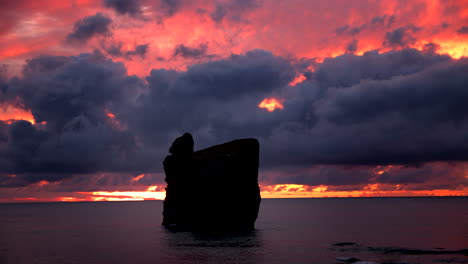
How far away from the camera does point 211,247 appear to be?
2798 inches

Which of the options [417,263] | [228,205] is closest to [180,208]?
[228,205]

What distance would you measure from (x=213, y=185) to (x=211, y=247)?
19.4 metres

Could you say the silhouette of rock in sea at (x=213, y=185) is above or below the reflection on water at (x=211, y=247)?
above

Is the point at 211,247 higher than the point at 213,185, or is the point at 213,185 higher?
the point at 213,185

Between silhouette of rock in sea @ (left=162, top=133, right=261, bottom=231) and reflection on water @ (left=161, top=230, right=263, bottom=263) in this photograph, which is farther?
silhouette of rock in sea @ (left=162, top=133, right=261, bottom=231)

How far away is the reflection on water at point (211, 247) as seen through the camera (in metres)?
60.9

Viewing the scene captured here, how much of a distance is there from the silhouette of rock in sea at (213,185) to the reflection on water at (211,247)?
333 cm

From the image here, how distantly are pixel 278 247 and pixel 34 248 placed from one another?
3752cm

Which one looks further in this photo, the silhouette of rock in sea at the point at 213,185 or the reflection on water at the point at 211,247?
the silhouette of rock in sea at the point at 213,185

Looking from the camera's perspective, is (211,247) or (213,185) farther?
(213,185)

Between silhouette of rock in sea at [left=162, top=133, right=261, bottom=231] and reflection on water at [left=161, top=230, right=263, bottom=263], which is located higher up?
silhouette of rock in sea at [left=162, top=133, right=261, bottom=231]

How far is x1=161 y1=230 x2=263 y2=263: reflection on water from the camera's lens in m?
60.9

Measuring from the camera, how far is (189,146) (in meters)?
96.1

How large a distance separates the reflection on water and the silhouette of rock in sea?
3.33 m
